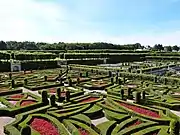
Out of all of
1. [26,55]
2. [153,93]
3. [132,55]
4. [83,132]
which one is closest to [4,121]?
[83,132]

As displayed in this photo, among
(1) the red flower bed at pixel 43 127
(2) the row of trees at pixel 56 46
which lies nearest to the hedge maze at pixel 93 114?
(1) the red flower bed at pixel 43 127

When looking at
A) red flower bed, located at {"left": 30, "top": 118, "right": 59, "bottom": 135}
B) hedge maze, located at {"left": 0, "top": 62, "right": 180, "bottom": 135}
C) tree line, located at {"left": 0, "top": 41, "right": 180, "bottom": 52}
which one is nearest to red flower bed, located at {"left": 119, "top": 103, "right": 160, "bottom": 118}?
hedge maze, located at {"left": 0, "top": 62, "right": 180, "bottom": 135}

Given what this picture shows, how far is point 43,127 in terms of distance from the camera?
1233cm

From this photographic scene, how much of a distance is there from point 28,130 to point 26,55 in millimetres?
39685

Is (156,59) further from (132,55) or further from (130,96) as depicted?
(130,96)

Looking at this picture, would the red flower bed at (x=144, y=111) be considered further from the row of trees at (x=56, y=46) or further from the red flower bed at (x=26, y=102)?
the row of trees at (x=56, y=46)

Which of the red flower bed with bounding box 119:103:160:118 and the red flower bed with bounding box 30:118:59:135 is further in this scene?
the red flower bed with bounding box 119:103:160:118

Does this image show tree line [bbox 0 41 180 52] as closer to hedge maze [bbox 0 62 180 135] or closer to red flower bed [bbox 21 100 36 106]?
red flower bed [bbox 21 100 36 106]

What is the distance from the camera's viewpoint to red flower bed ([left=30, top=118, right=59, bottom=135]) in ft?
38.1

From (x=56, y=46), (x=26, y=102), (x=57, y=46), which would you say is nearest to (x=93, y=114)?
(x=26, y=102)

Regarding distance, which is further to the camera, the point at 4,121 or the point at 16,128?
the point at 4,121

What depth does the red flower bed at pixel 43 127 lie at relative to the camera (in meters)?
11.6

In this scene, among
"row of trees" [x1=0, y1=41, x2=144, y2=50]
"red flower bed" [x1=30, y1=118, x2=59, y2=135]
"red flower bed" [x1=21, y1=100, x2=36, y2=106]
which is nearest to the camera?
"red flower bed" [x1=30, y1=118, x2=59, y2=135]

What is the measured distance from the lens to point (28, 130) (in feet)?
31.0
